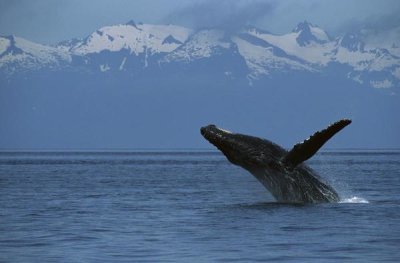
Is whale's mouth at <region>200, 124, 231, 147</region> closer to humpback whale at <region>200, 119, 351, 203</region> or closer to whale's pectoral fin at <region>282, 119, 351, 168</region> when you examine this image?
humpback whale at <region>200, 119, 351, 203</region>

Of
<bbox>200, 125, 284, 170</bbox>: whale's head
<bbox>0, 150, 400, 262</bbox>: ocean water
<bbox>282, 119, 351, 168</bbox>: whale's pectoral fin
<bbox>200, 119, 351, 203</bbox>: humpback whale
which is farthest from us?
<bbox>200, 125, 284, 170</bbox>: whale's head

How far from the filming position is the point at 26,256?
47.9 feet

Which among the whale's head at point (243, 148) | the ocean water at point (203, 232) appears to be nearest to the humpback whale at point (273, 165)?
the whale's head at point (243, 148)

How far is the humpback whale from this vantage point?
786 inches

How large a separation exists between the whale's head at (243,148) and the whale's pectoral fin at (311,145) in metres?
0.49

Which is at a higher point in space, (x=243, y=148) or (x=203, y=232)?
(x=243, y=148)

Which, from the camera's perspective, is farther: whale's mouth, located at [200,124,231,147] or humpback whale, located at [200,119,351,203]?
whale's mouth, located at [200,124,231,147]

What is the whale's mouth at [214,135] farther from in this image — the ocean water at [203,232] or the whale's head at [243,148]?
the ocean water at [203,232]

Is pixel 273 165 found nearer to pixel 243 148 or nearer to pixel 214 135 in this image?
pixel 243 148

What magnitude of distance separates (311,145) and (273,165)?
1.72m

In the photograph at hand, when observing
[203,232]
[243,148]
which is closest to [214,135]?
[243,148]

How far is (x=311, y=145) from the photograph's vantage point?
60.5 feet

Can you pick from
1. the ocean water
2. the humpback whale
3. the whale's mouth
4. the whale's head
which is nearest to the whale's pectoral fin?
the humpback whale

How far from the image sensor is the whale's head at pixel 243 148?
2020cm
